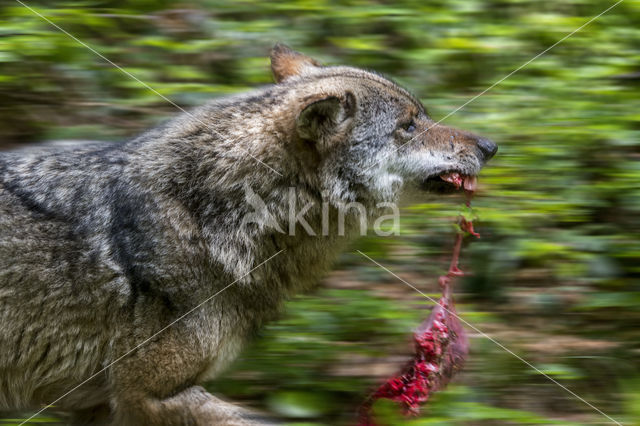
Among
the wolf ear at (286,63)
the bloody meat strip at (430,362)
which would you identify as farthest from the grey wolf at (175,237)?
the bloody meat strip at (430,362)

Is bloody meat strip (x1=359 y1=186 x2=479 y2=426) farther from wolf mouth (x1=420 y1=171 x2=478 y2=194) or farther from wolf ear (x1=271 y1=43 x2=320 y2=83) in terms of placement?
wolf ear (x1=271 y1=43 x2=320 y2=83)

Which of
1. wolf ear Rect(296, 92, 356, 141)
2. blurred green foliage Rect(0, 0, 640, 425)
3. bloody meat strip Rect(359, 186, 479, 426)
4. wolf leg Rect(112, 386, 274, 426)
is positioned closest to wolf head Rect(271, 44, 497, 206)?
wolf ear Rect(296, 92, 356, 141)

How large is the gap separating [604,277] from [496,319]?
78 centimetres

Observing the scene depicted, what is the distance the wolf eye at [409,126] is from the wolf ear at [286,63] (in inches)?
32.4

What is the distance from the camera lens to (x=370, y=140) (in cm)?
488

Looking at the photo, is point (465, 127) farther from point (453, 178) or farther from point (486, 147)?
point (453, 178)

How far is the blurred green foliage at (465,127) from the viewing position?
521 cm

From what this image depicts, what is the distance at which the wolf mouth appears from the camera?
5.03 meters

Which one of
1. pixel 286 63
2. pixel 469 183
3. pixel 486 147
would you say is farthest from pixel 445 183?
pixel 286 63

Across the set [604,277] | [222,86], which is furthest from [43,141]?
[604,277]

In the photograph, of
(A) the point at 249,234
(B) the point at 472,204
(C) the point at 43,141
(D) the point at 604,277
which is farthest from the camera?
(C) the point at 43,141

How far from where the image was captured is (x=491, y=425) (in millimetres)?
4738

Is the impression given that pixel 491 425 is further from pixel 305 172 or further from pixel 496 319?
pixel 305 172

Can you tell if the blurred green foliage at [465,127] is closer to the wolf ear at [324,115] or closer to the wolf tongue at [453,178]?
the wolf tongue at [453,178]
